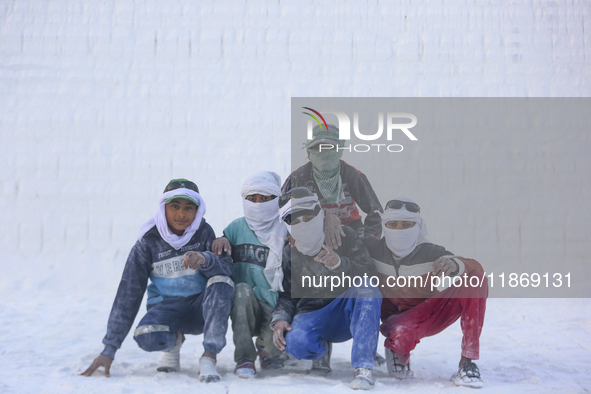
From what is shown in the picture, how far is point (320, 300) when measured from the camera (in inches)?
103

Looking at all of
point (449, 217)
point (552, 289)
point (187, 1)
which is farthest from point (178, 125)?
→ point (552, 289)

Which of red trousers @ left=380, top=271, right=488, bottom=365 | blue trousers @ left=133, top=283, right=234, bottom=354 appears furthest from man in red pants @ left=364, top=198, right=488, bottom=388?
blue trousers @ left=133, top=283, right=234, bottom=354

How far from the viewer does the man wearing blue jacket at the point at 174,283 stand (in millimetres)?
2564

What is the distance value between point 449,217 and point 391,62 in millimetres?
1596

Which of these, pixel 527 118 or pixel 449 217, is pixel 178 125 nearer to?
pixel 449 217

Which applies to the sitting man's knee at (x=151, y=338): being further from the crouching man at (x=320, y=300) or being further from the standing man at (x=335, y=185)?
the standing man at (x=335, y=185)

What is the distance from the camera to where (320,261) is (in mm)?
2564

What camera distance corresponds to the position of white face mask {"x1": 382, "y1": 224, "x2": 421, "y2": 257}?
265 cm

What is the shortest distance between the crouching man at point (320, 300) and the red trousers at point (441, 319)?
0.22 m

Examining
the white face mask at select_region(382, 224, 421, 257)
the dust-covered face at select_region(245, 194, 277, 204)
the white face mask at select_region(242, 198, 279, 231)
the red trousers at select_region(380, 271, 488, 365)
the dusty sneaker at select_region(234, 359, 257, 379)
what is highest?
the dust-covered face at select_region(245, 194, 277, 204)

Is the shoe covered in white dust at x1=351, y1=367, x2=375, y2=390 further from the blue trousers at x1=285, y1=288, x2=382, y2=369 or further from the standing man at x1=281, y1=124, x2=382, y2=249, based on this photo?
the standing man at x1=281, y1=124, x2=382, y2=249

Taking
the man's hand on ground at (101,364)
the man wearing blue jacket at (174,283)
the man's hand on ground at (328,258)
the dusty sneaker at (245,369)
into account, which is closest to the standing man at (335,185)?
the man's hand on ground at (328,258)

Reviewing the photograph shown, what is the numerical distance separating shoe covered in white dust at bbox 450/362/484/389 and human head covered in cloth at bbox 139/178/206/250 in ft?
4.89

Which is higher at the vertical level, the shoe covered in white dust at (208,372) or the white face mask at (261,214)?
the white face mask at (261,214)
